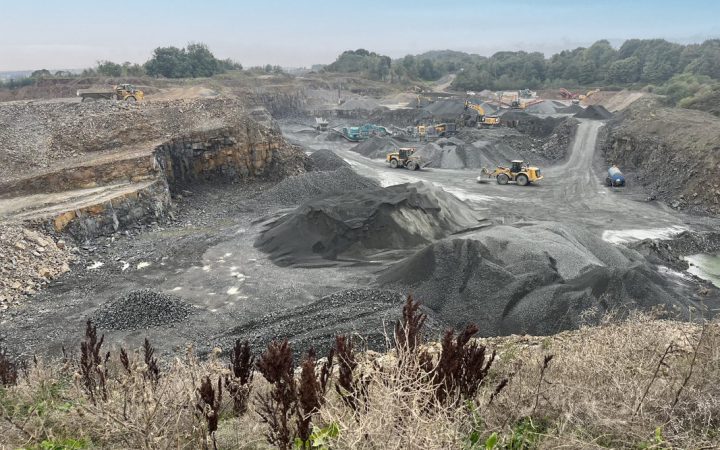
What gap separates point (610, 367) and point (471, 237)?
30.9 feet

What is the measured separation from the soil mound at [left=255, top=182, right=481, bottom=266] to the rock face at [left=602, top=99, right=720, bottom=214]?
11494 millimetres

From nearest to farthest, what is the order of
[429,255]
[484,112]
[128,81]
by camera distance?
1. [429,255]
2. [484,112]
3. [128,81]

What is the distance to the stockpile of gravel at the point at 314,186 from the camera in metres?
23.7

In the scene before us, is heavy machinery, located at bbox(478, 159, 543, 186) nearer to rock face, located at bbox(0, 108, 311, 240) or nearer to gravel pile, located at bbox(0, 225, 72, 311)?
rock face, located at bbox(0, 108, 311, 240)

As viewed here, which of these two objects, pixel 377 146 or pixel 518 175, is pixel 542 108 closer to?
pixel 377 146

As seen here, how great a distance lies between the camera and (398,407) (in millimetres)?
3176

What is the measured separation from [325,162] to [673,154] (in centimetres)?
1878

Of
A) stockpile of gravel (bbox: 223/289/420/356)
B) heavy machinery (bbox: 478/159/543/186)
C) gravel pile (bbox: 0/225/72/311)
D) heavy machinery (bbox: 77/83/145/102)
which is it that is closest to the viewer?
stockpile of gravel (bbox: 223/289/420/356)

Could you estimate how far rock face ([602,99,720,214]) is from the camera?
23219 mm

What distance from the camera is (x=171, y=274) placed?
1539 centimetres

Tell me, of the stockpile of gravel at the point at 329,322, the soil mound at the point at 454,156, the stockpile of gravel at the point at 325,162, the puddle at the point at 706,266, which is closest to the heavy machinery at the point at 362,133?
the soil mound at the point at 454,156

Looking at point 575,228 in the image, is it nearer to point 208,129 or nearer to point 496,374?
point 496,374

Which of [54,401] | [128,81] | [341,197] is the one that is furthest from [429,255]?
[128,81]

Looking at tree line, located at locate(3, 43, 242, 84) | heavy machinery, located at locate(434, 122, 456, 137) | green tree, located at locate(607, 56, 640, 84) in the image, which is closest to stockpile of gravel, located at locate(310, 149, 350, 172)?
heavy machinery, located at locate(434, 122, 456, 137)
